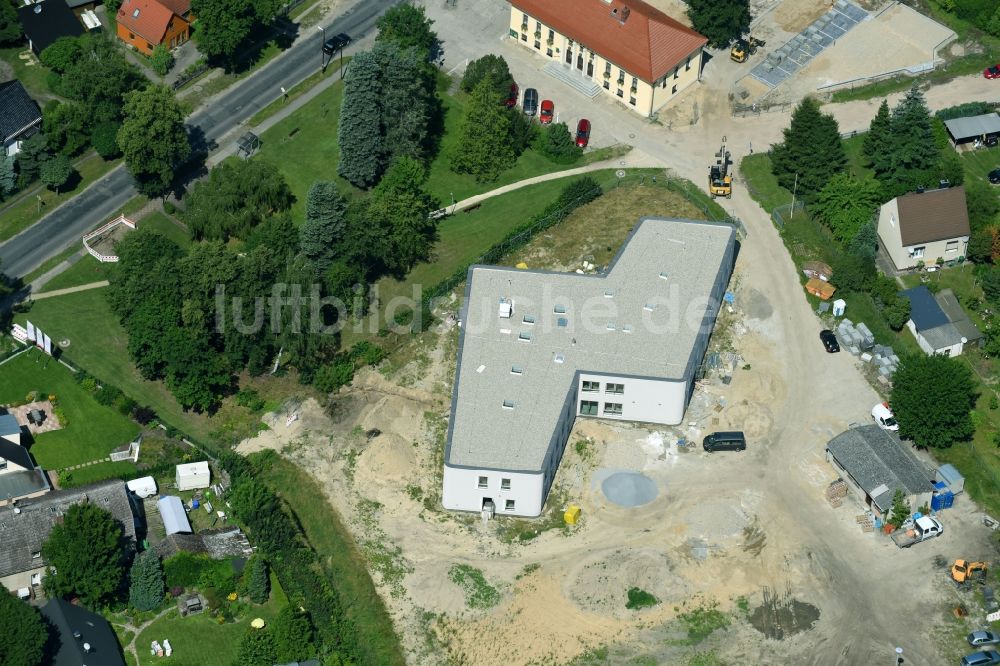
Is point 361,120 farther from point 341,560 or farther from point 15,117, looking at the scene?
point 341,560

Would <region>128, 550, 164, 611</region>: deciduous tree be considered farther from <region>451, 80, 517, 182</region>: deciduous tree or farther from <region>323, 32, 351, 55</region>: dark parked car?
<region>323, 32, 351, 55</region>: dark parked car

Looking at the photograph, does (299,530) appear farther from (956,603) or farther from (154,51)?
(154,51)

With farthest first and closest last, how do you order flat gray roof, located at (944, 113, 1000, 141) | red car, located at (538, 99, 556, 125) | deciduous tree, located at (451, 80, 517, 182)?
red car, located at (538, 99, 556, 125) < flat gray roof, located at (944, 113, 1000, 141) < deciduous tree, located at (451, 80, 517, 182)

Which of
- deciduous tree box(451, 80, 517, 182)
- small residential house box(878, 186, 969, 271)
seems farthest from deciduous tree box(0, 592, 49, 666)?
small residential house box(878, 186, 969, 271)

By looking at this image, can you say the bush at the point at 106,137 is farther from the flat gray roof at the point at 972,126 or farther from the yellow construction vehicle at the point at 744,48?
the flat gray roof at the point at 972,126

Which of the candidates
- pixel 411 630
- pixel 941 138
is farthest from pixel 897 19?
pixel 411 630

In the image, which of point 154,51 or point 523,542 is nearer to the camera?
point 523,542
